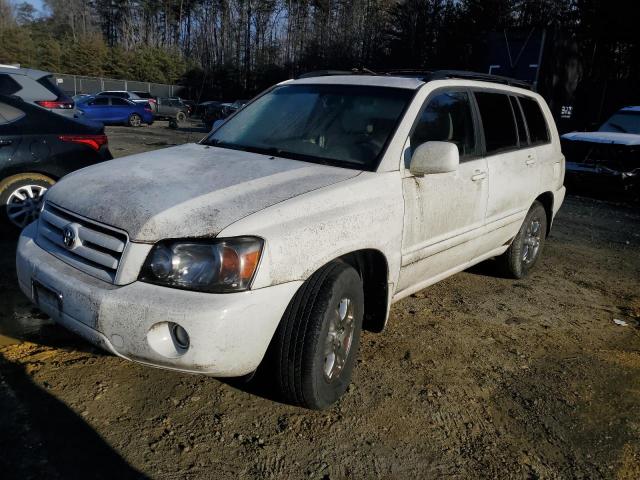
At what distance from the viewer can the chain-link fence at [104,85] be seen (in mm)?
39625

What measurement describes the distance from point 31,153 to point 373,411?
413 centimetres

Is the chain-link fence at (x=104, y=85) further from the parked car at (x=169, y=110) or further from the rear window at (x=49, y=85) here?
the rear window at (x=49, y=85)

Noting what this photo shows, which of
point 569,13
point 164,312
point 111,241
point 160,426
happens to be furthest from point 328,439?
point 569,13

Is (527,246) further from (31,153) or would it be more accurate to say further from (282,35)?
(282,35)

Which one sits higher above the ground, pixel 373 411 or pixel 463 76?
pixel 463 76

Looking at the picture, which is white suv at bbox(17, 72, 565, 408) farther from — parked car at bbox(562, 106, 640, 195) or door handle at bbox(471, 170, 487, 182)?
parked car at bbox(562, 106, 640, 195)

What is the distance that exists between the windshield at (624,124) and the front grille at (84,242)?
1105 centimetres

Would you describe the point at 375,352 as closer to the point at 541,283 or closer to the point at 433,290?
the point at 433,290

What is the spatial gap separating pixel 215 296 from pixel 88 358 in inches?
55.1

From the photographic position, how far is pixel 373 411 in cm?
293

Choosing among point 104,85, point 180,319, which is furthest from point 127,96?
point 180,319

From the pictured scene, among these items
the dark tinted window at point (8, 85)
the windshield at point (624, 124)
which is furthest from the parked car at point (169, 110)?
the windshield at point (624, 124)

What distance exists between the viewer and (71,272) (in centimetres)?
261

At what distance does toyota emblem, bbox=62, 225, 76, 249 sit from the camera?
8.74 ft
